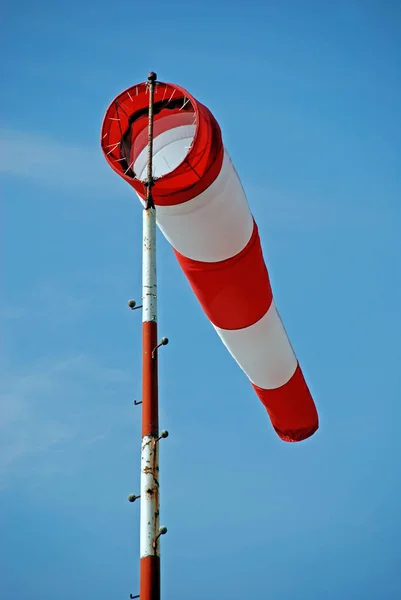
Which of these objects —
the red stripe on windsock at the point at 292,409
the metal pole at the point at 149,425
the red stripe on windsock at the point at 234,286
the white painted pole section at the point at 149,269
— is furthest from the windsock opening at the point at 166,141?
the red stripe on windsock at the point at 292,409

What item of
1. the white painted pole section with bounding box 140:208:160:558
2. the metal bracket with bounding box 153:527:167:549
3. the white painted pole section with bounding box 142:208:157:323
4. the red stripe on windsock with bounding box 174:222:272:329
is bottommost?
the metal bracket with bounding box 153:527:167:549

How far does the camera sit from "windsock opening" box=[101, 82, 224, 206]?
803cm

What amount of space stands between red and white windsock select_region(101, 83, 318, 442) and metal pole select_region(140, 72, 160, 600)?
39.7 inches

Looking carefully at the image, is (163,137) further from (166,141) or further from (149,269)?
(149,269)

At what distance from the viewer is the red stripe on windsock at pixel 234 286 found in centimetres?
973

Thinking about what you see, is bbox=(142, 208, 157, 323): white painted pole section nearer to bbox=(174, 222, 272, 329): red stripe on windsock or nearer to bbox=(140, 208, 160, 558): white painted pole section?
bbox=(140, 208, 160, 558): white painted pole section

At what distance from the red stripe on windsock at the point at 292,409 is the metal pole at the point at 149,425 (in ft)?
23.6

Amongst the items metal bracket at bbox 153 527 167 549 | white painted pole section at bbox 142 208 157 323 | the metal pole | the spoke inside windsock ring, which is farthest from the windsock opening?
metal bracket at bbox 153 527 167 549

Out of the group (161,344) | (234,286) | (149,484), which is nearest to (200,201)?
(234,286)

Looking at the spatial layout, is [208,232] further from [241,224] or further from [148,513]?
[148,513]

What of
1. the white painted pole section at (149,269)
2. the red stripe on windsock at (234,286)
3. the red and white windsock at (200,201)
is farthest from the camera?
the red stripe on windsock at (234,286)

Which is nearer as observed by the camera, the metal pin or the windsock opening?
the metal pin

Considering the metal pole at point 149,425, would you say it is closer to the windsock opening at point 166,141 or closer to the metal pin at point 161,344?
the metal pin at point 161,344

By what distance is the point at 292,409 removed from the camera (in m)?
14.0
